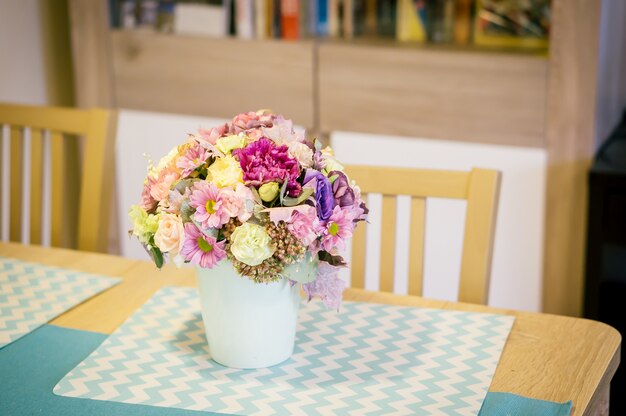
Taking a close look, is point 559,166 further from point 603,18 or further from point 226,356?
point 226,356

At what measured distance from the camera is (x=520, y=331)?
1.56 m

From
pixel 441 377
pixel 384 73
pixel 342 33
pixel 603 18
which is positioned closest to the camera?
pixel 441 377

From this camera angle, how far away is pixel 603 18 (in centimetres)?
242

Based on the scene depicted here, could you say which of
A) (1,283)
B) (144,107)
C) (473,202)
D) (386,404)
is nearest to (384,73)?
(144,107)

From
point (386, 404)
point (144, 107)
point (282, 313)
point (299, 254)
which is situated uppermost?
point (144, 107)

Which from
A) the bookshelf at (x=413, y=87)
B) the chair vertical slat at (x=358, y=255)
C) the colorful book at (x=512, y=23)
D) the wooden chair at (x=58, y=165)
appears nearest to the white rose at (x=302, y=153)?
the chair vertical slat at (x=358, y=255)

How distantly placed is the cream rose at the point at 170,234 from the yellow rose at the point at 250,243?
9 centimetres

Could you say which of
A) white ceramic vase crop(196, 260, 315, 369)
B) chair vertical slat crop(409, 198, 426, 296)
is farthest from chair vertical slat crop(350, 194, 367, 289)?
white ceramic vase crop(196, 260, 315, 369)

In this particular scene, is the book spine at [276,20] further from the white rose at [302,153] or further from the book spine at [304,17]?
the white rose at [302,153]

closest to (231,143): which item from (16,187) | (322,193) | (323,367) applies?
(322,193)

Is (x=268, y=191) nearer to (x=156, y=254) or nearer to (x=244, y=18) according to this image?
(x=156, y=254)

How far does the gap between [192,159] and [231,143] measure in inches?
2.4

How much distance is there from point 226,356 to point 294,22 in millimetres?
1651

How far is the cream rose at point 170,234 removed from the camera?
52.2 inches
